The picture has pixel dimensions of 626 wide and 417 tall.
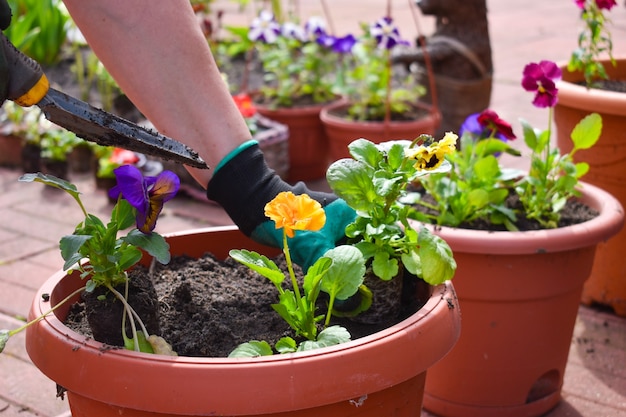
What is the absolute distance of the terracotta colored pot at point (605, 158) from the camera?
2.25 meters

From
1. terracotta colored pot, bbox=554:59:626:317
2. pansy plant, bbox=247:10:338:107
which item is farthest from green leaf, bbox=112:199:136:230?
pansy plant, bbox=247:10:338:107

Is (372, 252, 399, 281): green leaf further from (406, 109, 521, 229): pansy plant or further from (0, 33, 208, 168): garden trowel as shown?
(406, 109, 521, 229): pansy plant

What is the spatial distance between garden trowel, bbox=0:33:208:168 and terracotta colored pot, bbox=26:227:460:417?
0.97ft

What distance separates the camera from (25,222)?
10.1 feet

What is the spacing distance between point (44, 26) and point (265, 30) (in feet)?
5.21

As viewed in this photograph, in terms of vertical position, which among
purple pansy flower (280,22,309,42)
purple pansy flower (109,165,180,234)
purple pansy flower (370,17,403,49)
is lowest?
purple pansy flower (280,22,309,42)

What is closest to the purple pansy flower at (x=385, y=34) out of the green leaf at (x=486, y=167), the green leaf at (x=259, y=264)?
the green leaf at (x=486, y=167)

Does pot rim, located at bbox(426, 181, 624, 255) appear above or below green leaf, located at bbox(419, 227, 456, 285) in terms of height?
below

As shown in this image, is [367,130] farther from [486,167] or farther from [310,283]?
[310,283]

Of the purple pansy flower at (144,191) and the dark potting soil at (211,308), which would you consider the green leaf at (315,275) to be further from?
the purple pansy flower at (144,191)

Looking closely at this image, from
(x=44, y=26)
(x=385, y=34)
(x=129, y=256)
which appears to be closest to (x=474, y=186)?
(x=129, y=256)

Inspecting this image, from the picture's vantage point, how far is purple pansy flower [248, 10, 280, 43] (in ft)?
12.2

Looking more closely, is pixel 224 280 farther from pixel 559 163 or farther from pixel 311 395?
pixel 559 163

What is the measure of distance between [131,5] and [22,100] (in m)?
0.28
